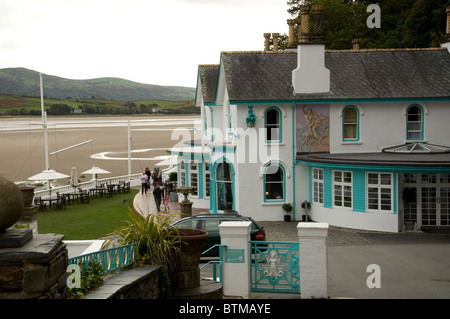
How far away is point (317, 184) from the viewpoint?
1001 inches

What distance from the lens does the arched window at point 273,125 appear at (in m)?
25.9

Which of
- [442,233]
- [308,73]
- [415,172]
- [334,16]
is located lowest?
[442,233]

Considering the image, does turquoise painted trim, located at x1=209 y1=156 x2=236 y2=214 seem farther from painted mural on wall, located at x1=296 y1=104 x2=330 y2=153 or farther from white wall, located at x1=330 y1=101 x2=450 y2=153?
white wall, located at x1=330 y1=101 x2=450 y2=153

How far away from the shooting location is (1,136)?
9294 cm

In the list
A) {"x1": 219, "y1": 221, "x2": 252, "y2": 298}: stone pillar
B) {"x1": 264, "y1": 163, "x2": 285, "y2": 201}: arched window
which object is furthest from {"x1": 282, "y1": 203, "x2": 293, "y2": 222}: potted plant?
{"x1": 219, "y1": 221, "x2": 252, "y2": 298}: stone pillar

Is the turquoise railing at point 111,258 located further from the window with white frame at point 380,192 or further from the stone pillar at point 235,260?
the window with white frame at point 380,192

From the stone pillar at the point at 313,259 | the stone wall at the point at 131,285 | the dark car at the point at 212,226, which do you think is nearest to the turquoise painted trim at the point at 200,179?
the dark car at the point at 212,226

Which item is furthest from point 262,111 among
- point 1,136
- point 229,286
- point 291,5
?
point 1,136

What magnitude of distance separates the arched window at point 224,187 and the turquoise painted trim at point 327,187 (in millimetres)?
4620

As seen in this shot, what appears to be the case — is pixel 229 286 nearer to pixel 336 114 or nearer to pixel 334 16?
pixel 336 114

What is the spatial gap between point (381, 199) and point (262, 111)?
6500mm

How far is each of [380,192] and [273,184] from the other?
5.11 meters

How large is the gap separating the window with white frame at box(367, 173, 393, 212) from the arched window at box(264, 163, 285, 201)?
4.32 meters

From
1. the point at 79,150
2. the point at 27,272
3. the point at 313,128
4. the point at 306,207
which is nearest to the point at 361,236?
the point at 306,207
